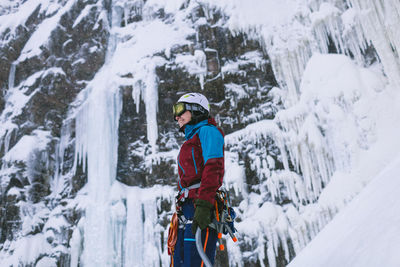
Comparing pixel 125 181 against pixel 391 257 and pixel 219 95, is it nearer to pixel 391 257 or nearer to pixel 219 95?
pixel 219 95

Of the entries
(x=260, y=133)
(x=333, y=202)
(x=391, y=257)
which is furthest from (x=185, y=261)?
(x=260, y=133)

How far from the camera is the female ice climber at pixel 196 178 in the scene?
167 centimetres

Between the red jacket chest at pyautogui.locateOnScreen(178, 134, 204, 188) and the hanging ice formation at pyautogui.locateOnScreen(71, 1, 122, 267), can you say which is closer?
the red jacket chest at pyautogui.locateOnScreen(178, 134, 204, 188)

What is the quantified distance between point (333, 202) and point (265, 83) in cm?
428

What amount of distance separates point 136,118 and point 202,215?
8.92 metres

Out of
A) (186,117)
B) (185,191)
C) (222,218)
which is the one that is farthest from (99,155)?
(222,218)

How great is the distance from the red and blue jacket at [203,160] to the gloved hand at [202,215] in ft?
0.10

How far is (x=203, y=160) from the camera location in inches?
75.4

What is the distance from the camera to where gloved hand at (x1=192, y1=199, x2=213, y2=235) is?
1.59 m

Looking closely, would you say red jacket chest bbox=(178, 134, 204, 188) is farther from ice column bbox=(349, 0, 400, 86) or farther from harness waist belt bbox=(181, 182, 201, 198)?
ice column bbox=(349, 0, 400, 86)

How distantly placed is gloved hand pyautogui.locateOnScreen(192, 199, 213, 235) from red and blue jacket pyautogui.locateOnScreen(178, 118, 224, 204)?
0.03 m

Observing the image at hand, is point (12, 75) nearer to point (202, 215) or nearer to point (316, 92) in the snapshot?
point (316, 92)

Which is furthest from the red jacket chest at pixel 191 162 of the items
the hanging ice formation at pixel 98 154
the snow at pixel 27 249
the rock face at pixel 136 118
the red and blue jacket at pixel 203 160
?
the snow at pixel 27 249

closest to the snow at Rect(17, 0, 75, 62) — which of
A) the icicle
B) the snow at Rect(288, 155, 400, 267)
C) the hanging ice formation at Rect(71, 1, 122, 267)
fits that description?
the icicle
